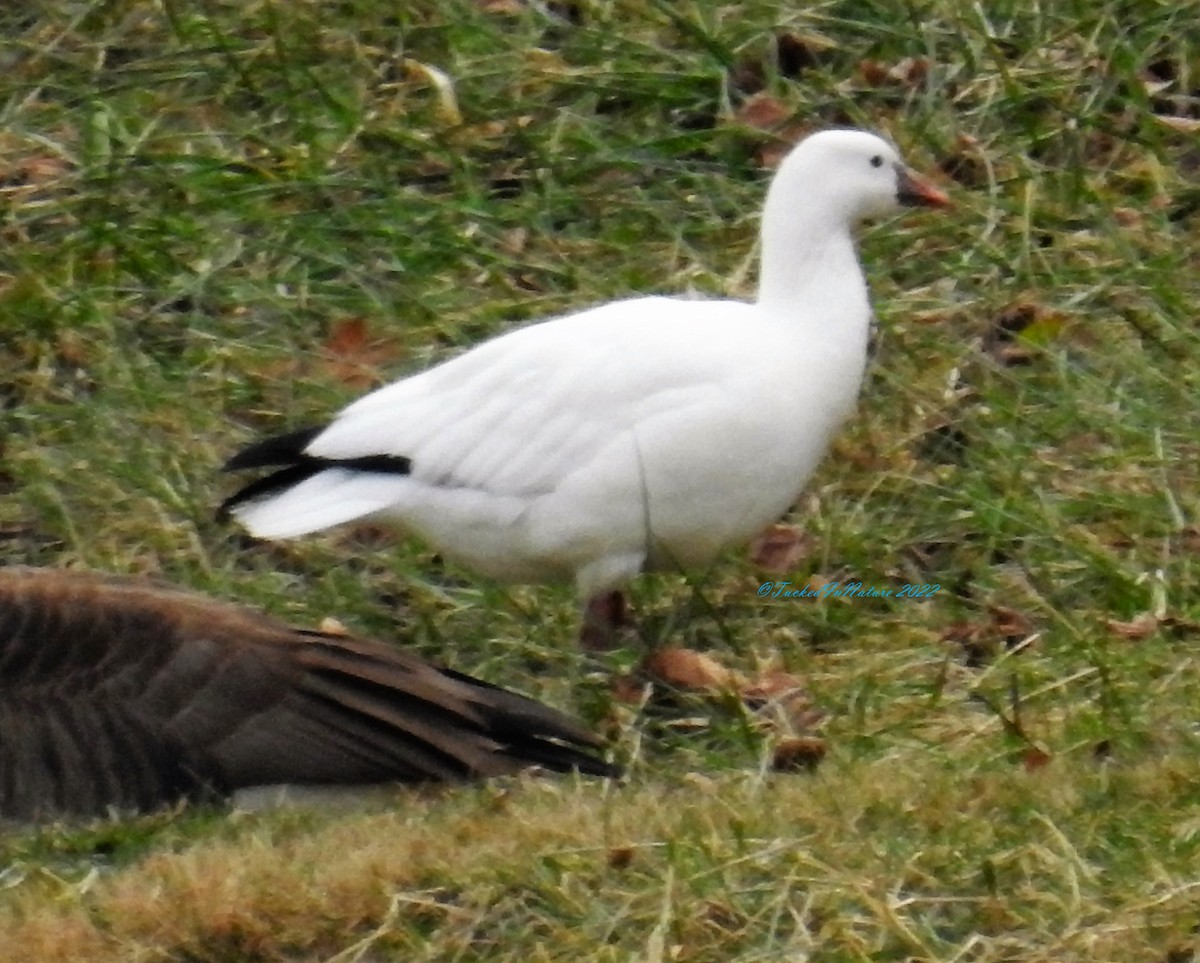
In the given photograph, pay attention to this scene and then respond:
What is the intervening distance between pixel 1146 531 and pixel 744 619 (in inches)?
31.6

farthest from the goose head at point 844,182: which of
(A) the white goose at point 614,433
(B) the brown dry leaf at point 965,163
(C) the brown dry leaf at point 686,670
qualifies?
(B) the brown dry leaf at point 965,163

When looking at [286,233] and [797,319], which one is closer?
[797,319]

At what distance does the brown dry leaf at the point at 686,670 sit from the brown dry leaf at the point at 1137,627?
69cm

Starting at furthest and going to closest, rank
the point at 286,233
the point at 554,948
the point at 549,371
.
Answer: the point at 286,233 < the point at 549,371 < the point at 554,948

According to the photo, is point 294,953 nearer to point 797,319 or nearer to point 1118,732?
point 1118,732

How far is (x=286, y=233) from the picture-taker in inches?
288

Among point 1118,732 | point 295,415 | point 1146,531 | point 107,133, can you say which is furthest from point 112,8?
point 1118,732

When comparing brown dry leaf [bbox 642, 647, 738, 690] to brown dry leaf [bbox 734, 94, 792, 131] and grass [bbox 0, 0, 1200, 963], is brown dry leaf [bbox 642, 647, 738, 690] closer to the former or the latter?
grass [bbox 0, 0, 1200, 963]

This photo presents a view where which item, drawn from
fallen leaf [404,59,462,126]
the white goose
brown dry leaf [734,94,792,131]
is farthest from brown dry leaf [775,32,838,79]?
the white goose

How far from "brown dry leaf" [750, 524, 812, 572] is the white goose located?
1.61 ft

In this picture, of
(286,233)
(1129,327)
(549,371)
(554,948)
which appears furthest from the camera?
(286,233)

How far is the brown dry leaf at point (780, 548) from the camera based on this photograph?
6.19 m

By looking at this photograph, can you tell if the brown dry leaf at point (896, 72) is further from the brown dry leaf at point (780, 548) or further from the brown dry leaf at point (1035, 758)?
the brown dry leaf at point (1035, 758)

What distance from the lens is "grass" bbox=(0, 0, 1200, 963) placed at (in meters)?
4.14
